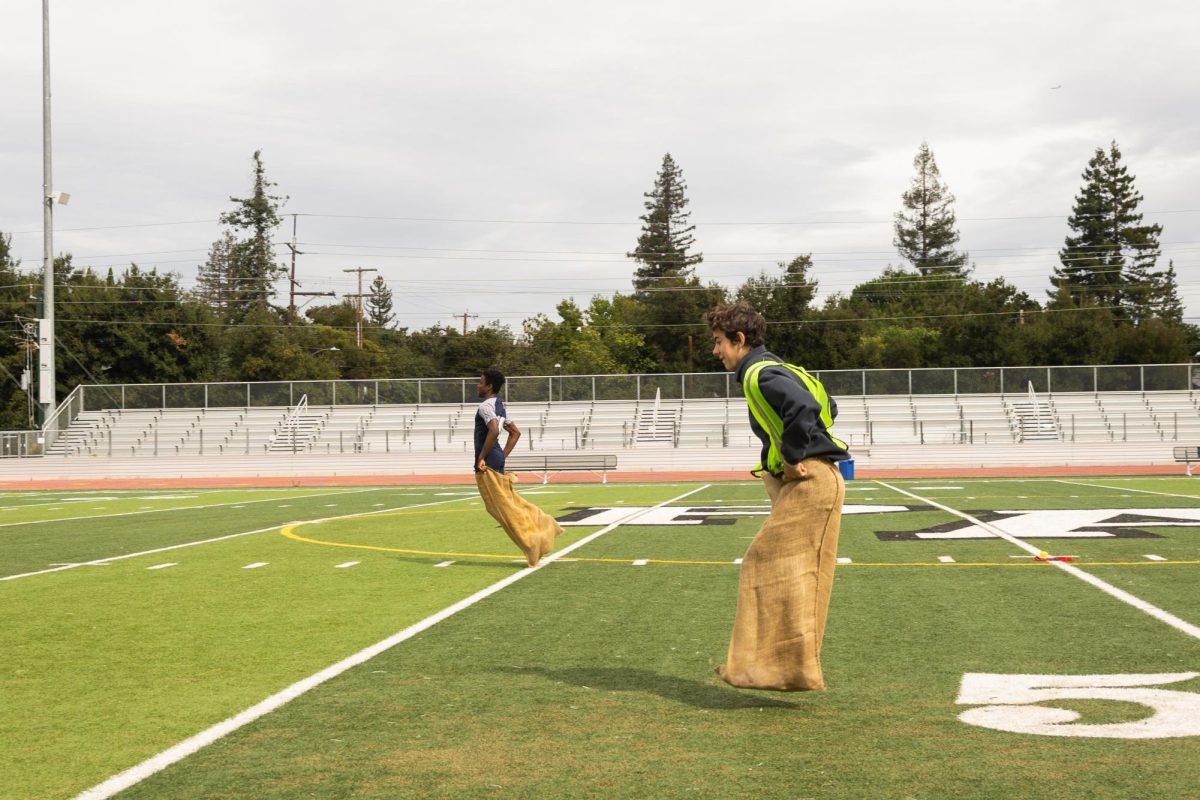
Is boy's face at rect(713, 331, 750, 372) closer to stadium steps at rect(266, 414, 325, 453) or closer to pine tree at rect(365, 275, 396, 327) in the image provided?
stadium steps at rect(266, 414, 325, 453)

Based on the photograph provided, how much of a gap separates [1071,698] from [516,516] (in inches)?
261

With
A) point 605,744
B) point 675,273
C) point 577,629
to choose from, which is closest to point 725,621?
point 577,629

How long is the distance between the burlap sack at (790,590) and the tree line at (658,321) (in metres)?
55.8

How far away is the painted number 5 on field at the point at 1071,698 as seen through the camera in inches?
215

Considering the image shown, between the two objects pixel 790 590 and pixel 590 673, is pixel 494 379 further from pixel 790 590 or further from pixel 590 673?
pixel 790 590

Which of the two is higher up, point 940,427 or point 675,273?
point 675,273

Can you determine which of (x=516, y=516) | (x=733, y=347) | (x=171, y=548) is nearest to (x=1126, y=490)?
(x=516, y=516)

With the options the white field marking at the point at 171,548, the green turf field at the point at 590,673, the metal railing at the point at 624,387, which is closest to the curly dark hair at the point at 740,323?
the green turf field at the point at 590,673

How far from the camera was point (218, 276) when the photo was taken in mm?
112625

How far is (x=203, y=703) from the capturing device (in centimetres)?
632

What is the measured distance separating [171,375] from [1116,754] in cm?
7216

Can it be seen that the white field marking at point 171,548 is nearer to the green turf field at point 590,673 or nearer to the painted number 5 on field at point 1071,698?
the green turf field at point 590,673

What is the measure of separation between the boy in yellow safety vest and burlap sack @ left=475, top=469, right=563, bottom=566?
5.81 metres

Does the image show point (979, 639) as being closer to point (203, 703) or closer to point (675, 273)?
point (203, 703)
